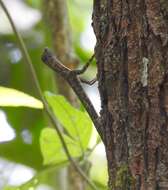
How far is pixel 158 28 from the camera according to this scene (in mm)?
730

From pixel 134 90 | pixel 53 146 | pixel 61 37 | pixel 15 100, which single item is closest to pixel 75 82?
pixel 134 90

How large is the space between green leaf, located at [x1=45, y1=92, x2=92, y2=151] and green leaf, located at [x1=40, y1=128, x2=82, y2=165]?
0.5 inches

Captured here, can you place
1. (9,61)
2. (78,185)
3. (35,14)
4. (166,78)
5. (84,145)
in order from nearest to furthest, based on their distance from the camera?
(166,78) < (84,145) < (78,185) < (9,61) < (35,14)

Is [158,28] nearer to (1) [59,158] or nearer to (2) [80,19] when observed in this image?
(1) [59,158]

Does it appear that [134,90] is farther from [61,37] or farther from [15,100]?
[61,37]

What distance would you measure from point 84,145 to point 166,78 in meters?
0.51

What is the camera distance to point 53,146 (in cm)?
124

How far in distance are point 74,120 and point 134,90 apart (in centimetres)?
46

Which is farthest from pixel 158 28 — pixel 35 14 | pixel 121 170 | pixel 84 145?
pixel 35 14

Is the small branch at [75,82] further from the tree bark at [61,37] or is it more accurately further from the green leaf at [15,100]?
the tree bark at [61,37]

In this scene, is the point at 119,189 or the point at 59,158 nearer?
the point at 119,189

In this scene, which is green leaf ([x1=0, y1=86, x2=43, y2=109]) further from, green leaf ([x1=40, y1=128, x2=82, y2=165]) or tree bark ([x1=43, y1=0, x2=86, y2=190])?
tree bark ([x1=43, y1=0, x2=86, y2=190])

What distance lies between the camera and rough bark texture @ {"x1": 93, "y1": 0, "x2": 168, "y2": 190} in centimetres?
73

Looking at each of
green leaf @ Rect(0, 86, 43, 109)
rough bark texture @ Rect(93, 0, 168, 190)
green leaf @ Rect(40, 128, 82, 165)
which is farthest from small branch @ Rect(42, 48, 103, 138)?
green leaf @ Rect(40, 128, 82, 165)
